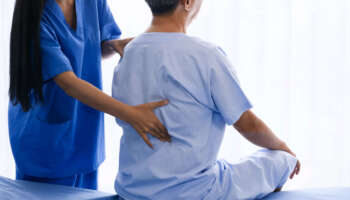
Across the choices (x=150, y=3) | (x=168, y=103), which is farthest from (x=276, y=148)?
(x=150, y=3)

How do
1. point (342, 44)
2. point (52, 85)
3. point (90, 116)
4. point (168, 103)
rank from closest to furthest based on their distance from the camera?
1. point (168, 103)
2. point (52, 85)
3. point (90, 116)
4. point (342, 44)

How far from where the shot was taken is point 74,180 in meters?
1.41

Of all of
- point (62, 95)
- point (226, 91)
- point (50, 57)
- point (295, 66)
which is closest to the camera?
point (226, 91)

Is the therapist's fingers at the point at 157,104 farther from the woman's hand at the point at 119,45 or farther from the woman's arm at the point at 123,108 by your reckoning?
the woman's hand at the point at 119,45

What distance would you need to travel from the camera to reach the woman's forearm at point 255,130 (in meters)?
1.08

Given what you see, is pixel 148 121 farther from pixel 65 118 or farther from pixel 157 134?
pixel 65 118

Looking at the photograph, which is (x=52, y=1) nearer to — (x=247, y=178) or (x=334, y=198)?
(x=247, y=178)

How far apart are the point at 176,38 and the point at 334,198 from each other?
61cm

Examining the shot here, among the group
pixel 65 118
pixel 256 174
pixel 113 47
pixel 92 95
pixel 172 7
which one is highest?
pixel 172 7

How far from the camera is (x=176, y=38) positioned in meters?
1.05

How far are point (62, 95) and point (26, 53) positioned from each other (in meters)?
0.18

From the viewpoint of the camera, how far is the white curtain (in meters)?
1.99

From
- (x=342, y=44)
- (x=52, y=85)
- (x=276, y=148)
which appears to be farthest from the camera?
(x=342, y=44)

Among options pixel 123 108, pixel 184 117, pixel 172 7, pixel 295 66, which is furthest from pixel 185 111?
pixel 295 66
